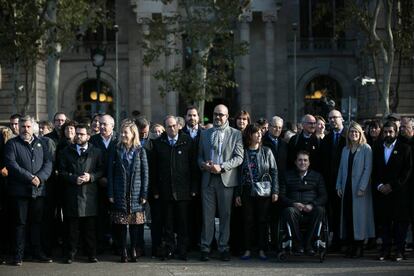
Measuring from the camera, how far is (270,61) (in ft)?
138

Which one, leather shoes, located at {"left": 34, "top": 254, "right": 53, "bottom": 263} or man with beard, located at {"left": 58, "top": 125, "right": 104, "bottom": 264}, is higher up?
man with beard, located at {"left": 58, "top": 125, "right": 104, "bottom": 264}

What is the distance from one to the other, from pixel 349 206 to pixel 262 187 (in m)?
1.70

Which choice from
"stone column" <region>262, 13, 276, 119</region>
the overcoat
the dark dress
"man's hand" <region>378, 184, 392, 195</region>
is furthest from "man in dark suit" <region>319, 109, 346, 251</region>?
"stone column" <region>262, 13, 276, 119</region>

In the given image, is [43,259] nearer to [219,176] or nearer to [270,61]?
[219,176]

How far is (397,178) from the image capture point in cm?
1092

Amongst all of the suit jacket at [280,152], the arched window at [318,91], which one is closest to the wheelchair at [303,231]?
the suit jacket at [280,152]

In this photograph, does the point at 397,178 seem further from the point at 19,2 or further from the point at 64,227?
the point at 19,2

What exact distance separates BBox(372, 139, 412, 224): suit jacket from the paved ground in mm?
845

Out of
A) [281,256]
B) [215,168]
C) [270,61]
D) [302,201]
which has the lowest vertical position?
[281,256]

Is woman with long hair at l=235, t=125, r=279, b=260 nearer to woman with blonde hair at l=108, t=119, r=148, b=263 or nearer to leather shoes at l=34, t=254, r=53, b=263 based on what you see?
woman with blonde hair at l=108, t=119, r=148, b=263

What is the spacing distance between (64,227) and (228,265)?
3019mm

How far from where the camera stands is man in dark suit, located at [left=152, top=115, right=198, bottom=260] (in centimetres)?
1102

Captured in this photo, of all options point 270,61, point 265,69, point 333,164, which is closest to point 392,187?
point 333,164

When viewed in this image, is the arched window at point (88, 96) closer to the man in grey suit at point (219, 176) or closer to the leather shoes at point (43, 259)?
the leather shoes at point (43, 259)
